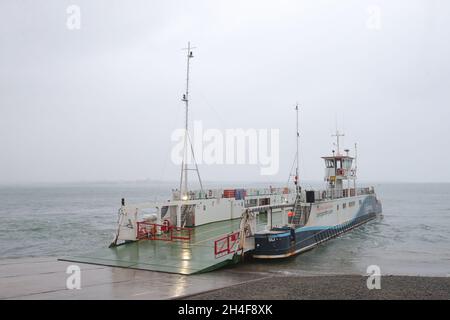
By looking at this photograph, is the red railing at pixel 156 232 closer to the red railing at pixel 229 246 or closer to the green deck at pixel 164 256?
the green deck at pixel 164 256

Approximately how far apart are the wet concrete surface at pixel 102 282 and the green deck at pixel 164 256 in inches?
20.7

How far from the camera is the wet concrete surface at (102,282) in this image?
12.3m

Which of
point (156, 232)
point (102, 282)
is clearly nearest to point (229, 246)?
point (156, 232)

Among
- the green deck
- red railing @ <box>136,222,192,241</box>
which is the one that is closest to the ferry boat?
the green deck

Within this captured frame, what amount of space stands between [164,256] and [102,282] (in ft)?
15.6

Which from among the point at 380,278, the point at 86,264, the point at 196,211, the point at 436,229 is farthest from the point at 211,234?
the point at 436,229

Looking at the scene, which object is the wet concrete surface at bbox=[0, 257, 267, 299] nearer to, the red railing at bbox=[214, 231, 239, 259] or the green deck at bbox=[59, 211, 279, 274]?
the green deck at bbox=[59, 211, 279, 274]

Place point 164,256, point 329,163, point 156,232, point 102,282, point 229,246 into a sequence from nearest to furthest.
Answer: point 102,282, point 164,256, point 229,246, point 156,232, point 329,163

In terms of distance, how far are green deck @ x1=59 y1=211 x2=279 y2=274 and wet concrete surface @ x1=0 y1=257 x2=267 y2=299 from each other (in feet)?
1.72

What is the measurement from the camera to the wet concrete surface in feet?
40.3

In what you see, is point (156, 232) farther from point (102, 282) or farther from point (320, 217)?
point (320, 217)

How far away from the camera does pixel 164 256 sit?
18.7 m

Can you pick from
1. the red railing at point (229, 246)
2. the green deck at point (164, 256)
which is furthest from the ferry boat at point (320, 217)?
the green deck at point (164, 256)
